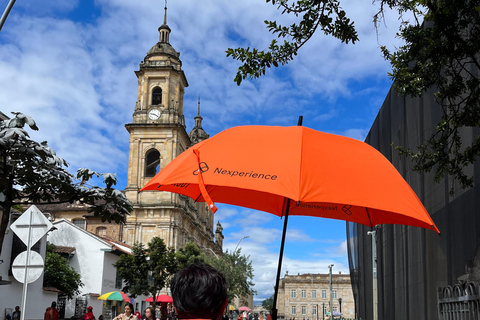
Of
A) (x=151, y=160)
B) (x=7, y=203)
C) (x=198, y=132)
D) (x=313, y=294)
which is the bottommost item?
(x=313, y=294)

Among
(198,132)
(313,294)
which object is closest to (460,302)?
(198,132)

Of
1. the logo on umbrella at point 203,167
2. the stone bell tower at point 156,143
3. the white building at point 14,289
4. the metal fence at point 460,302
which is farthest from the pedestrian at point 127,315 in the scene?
the stone bell tower at point 156,143

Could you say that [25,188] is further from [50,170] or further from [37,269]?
[37,269]

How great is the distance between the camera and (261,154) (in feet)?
16.2

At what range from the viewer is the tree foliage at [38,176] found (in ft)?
31.1

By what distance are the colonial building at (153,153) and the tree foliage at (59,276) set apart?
21.7 metres

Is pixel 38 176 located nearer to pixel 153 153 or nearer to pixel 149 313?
pixel 149 313

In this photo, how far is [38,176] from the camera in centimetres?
1029

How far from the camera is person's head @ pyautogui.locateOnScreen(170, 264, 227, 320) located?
8.89 ft

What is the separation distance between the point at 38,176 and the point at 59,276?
26185 millimetres

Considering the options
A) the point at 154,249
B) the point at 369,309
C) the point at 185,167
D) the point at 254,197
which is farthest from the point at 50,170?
the point at 154,249

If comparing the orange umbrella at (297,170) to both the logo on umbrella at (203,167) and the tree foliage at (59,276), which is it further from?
the tree foliage at (59,276)

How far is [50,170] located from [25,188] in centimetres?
104

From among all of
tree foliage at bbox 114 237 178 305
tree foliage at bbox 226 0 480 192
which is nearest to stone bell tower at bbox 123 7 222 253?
tree foliage at bbox 114 237 178 305
